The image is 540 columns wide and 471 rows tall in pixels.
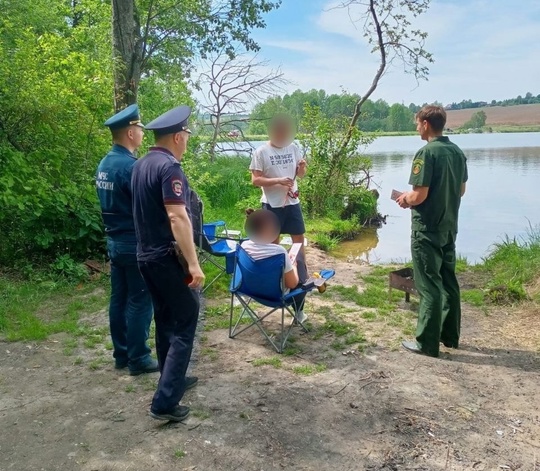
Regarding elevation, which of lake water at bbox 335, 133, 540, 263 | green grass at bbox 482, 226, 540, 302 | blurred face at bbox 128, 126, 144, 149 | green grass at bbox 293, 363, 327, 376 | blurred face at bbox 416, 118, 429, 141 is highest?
blurred face at bbox 128, 126, 144, 149

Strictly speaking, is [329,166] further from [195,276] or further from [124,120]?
[195,276]

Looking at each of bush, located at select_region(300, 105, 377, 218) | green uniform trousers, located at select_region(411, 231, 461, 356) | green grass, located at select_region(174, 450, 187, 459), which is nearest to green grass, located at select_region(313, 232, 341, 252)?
bush, located at select_region(300, 105, 377, 218)

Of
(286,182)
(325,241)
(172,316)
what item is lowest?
(325,241)

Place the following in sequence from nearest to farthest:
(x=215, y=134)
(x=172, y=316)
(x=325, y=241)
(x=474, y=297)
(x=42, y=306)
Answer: (x=172, y=316) → (x=42, y=306) → (x=474, y=297) → (x=325, y=241) → (x=215, y=134)

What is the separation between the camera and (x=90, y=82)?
5.95 meters

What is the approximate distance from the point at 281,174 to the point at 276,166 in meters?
0.08

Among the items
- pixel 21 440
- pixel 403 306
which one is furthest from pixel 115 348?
pixel 403 306

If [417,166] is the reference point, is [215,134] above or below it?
above

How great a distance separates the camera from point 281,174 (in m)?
4.48

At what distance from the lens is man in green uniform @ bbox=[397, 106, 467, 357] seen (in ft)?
12.3

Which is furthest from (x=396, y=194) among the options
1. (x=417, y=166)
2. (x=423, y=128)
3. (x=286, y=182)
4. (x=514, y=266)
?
(x=514, y=266)

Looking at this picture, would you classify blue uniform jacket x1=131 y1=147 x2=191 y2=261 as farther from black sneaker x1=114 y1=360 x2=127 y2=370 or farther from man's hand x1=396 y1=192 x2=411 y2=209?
man's hand x1=396 y1=192 x2=411 y2=209

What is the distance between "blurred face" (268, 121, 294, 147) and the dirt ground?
1.73 meters

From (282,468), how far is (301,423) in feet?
1.39
